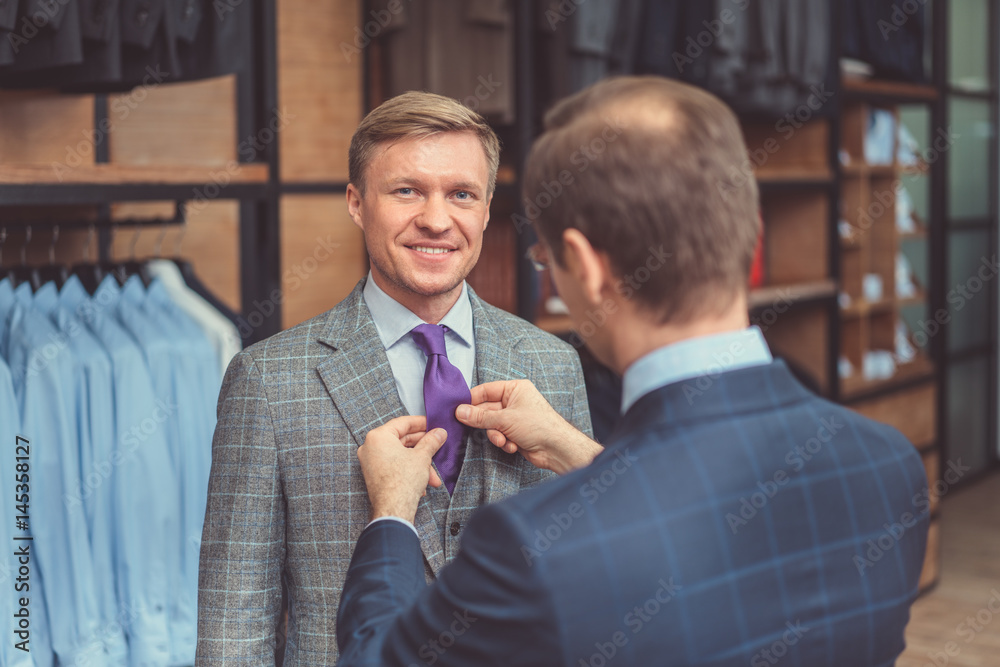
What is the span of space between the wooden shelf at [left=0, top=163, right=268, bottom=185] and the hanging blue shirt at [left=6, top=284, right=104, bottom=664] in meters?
0.31

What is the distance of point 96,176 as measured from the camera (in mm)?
2008

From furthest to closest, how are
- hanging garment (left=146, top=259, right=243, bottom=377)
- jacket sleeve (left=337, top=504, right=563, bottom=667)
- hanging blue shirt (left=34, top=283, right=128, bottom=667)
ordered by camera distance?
hanging garment (left=146, top=259, right=243, bottom=377), hanging blue shirt (left=34, top=283, right=128, bottom=667), jacket sleeve (left=337, top=504, right=563, bottom=667)

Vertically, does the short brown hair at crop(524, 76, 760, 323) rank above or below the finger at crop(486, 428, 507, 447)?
above

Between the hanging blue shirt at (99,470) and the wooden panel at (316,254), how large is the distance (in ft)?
4.45

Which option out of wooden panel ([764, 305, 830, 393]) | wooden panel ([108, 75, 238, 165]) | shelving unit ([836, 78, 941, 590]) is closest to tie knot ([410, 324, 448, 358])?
wooden panel ([108, 75, 238, 165])

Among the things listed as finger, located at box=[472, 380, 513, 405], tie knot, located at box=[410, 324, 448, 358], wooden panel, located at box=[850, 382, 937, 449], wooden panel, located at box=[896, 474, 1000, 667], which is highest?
tie knot, located at box=[410, 324, 448, 358]

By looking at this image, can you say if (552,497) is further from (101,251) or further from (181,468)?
(101,251)

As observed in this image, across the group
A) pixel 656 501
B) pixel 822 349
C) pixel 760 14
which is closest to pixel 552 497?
pixel 656 501

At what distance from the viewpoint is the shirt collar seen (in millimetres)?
1378

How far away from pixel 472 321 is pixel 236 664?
56 centimetres

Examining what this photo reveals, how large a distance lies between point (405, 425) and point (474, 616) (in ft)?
1.37

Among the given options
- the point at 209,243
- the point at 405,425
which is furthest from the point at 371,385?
the point at 209,243

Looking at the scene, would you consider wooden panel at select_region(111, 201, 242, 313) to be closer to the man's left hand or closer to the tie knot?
the tie knot

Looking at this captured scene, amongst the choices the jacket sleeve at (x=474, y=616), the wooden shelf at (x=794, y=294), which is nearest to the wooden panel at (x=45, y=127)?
the jacket sleeve at (x=474, y=616)
